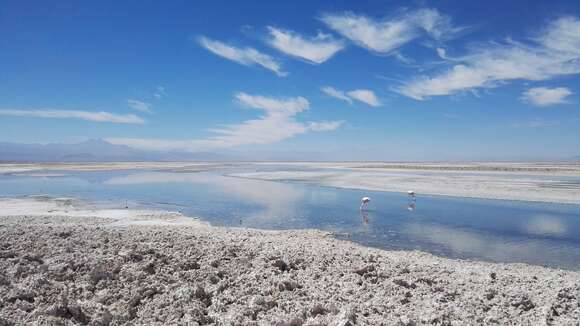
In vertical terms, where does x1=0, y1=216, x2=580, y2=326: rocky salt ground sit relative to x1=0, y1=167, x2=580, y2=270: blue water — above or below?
above

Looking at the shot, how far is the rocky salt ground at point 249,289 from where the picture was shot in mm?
5734

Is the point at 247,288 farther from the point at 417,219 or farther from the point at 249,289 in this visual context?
the point at 417,219

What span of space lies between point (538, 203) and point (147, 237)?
75.1ft

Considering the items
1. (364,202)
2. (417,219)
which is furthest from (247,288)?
(364,202)

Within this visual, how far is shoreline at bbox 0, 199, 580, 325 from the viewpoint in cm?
575

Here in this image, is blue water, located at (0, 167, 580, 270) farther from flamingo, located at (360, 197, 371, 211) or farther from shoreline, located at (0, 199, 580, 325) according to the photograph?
shoreline, located at (0, 199, 580, 325)

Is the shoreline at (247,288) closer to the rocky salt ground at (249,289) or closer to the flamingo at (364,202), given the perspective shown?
the rocky salt ground at (249,289)

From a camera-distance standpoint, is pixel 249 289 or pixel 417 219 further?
pixel 417 219

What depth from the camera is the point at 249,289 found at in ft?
21.6

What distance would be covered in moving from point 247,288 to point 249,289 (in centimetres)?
5

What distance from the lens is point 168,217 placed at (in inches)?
705

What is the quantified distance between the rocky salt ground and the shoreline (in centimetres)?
2

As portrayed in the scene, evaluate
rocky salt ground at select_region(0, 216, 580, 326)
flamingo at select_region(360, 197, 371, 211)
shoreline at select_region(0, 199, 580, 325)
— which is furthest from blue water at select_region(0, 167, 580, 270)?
rocky salt ground at select_region(0, 216, 580, 326)

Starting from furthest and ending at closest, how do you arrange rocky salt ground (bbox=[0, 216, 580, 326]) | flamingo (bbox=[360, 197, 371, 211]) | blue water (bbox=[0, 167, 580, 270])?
flamingo (bbox=[360, 197, 371, 211])
blue water (bbox=[0, 167, 580, 270])
rocky salt ground (bbox=[0, 216, 580, 326])
